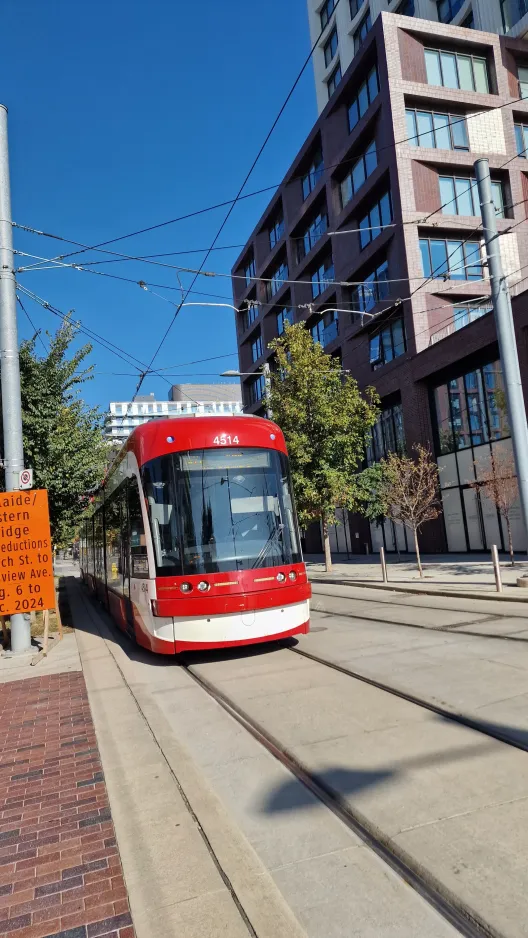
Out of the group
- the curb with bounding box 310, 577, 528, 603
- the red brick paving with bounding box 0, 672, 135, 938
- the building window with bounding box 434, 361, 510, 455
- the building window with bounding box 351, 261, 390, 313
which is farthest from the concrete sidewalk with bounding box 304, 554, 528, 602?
the building window with bounding box 351, 261, 390, 313

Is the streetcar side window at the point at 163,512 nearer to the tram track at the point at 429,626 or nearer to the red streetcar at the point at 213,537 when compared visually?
the red streetcar at the point at 213,537

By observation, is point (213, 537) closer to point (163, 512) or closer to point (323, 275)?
point (163, 512)

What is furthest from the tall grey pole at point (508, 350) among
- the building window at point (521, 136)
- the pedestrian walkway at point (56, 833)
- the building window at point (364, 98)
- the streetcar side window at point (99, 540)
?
the building window at point (364, 98)

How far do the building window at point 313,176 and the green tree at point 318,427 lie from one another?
16.2 m

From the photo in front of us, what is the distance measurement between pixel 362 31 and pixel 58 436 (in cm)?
3337

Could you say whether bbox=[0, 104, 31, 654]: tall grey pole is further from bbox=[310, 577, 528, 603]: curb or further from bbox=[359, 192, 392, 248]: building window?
bbox=[359, 192, 392, 248]: building window

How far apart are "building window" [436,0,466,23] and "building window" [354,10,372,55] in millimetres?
4410

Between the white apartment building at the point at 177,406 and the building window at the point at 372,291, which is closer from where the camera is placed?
the white apartment building at the point at 177,406

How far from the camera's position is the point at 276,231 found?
45.0 meters

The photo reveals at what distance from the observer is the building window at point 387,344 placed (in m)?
28.5

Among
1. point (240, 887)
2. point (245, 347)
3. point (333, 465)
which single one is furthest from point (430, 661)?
point (245, 347)

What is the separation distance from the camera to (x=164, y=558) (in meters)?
8.21

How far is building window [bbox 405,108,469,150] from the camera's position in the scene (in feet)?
89.5

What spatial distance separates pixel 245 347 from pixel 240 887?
5258 cm
